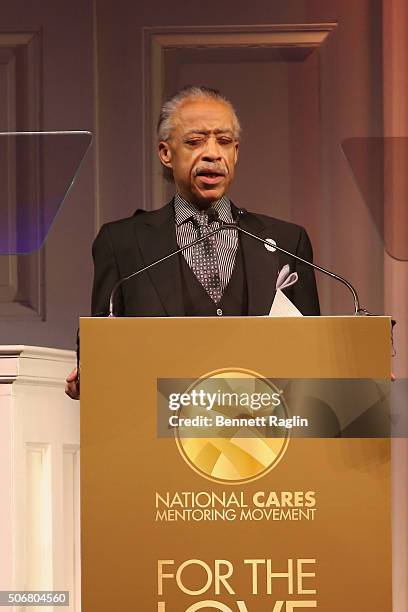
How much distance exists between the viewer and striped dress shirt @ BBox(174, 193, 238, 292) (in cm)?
219

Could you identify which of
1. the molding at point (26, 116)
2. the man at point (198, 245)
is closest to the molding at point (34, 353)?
the man at point (198, 245)

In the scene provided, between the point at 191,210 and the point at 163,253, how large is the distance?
104 millimetres

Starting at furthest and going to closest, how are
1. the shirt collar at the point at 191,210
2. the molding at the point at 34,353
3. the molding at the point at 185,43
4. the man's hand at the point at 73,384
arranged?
the molding at the point at 185,43 < the shirt collar at the point at 191,210 < the molding at the point at 34,353 < the man's hand at the point at 73,384

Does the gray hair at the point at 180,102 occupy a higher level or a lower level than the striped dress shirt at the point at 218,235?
higher

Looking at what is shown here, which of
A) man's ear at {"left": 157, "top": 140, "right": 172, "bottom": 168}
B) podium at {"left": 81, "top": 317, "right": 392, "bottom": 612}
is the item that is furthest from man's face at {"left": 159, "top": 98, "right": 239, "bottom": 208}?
podium at {"left": 81, "top": 317, "right": 392, "bottom": 612}

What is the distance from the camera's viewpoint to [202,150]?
220 cm

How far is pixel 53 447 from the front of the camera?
7.63 feet

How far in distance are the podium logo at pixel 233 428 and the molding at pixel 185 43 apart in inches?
58.7

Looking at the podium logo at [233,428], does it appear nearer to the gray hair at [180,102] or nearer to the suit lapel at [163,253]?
the suit lapel at [163,253]

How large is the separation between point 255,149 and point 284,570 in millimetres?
1655

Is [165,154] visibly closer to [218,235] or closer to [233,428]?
[218,235]

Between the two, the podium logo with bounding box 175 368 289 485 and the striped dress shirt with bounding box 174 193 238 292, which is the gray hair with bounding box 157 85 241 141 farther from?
the podium logo with bounding box 175 368 289 485

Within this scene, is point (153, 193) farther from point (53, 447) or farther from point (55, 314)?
point (53, 447)

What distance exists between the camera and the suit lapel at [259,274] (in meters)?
2.13
